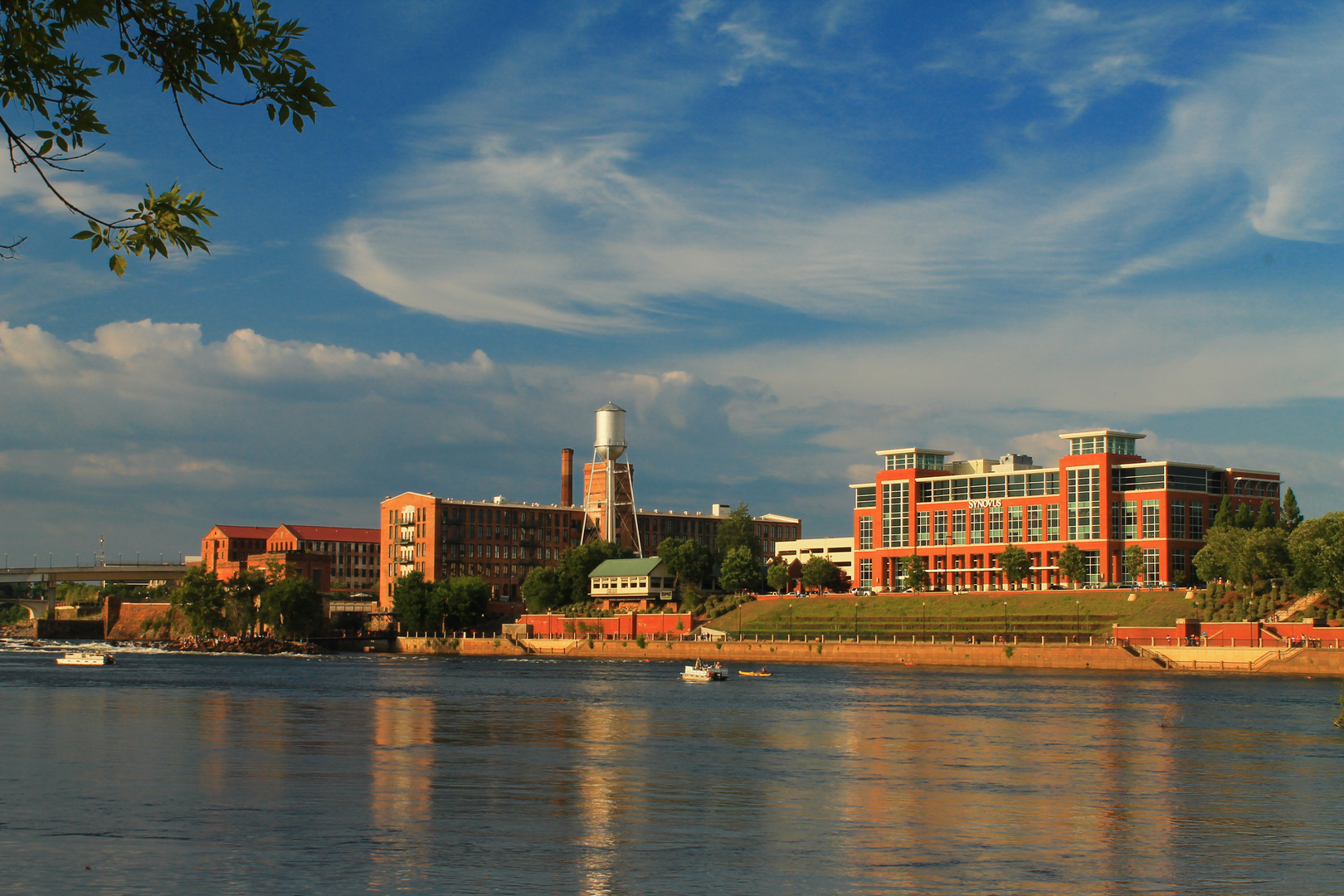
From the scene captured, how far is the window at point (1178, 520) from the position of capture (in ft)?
610

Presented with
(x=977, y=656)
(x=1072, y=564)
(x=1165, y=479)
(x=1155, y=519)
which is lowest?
(x=977, y=656)

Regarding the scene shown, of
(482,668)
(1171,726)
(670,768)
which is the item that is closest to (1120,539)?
(482,668)

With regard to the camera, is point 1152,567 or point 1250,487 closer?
point 1152,567

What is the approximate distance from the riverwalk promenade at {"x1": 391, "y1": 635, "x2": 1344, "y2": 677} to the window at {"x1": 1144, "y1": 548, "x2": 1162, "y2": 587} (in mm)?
36873

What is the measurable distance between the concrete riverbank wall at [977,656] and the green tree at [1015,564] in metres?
32.6

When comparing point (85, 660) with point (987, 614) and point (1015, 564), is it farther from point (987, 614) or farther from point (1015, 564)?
point (1015, 564)

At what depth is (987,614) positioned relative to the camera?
177500 mm

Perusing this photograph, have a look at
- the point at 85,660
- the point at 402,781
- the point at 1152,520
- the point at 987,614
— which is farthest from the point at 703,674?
the point at 1152,520

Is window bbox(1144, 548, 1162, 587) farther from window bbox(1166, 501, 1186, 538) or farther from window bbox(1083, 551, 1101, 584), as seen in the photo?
window bbox(1083, 551, 1101, 584)

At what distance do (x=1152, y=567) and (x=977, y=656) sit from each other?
4400cm

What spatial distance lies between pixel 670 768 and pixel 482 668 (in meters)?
109

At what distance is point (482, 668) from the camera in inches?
6280

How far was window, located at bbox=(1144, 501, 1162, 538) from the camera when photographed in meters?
186

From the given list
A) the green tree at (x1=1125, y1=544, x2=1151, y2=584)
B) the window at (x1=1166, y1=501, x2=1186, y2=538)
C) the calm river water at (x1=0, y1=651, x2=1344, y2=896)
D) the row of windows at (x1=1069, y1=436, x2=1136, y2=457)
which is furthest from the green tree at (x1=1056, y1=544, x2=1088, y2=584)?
the calm river water at (x1=0, y1=651, x2=1344, y2=896)
